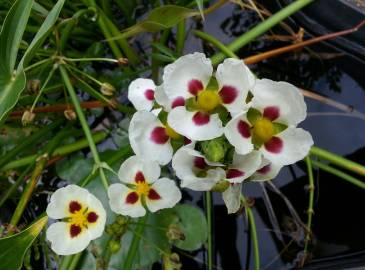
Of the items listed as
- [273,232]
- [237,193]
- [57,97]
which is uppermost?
[237,193]

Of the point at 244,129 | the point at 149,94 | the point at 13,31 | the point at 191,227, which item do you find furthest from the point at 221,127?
the point at 191,227

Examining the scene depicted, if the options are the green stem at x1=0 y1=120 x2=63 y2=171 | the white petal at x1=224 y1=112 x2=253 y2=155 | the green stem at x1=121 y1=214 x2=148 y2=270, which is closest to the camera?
the white petal at x1=224 y1=112 x2=253 y2=155

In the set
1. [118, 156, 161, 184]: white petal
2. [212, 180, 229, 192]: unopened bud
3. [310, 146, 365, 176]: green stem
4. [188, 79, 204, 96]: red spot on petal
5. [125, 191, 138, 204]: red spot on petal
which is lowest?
[310, 146, 365, 176]: green stem

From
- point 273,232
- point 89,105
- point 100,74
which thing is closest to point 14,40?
point 89,105

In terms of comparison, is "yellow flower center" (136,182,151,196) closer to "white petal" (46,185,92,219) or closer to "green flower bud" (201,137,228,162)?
"white petal" (46,185,92,219)

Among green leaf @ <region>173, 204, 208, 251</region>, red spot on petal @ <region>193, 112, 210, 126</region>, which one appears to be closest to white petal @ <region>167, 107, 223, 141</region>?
red spot on petal @ <region>193, 112, 210, 126</region>

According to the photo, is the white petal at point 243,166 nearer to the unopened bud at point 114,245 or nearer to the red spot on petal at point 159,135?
the red spot on petal at point 159,135

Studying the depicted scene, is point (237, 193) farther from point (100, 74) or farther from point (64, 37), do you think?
point (100, 74)
